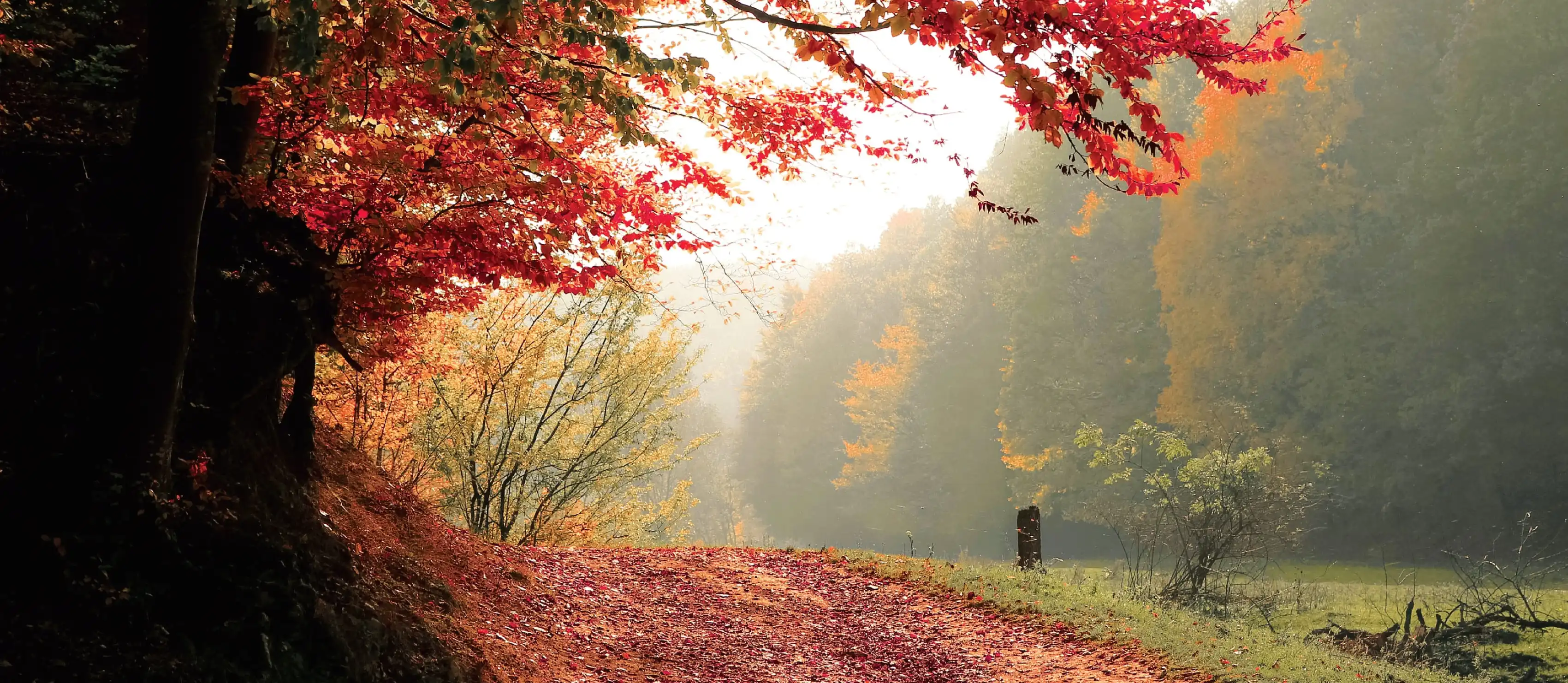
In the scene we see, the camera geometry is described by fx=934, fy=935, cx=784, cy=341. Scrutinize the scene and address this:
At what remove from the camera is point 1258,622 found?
442 inches

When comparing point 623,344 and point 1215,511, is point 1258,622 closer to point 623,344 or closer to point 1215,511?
point 1215,511

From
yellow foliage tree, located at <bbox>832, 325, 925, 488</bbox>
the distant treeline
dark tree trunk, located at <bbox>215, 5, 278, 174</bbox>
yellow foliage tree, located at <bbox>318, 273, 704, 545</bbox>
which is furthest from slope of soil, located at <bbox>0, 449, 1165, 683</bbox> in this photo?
yellow foliage tree, located at <bbox>832, 325, 925, 488</bbox>

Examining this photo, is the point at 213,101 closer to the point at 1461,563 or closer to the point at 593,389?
the point at 593,389

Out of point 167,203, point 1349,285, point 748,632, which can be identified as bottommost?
point 748,632

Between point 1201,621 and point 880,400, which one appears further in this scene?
point 880,400

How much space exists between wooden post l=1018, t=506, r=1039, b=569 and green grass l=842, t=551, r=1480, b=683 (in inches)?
10.1

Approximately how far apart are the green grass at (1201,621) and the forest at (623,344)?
76 millimetres

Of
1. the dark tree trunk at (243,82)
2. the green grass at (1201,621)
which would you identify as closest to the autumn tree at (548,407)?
the green grass at (1201,621)

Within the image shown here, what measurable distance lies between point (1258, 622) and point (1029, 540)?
2777mm

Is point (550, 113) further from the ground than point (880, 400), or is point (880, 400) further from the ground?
point (880, 400)

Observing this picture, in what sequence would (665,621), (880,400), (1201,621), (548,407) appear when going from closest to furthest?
(665,621), (1201,621), (548,407), (880,400)

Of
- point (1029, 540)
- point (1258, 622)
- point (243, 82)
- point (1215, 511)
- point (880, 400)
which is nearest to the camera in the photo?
point (243, 82)

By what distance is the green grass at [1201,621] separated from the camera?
7777 mm

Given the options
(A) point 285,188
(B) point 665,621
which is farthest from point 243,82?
(B) point 665,621
